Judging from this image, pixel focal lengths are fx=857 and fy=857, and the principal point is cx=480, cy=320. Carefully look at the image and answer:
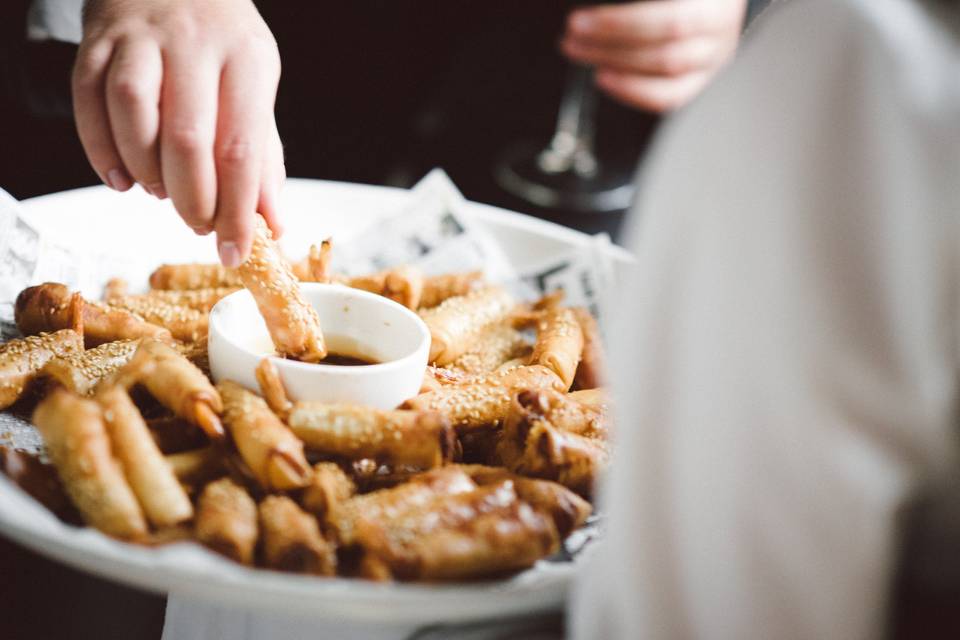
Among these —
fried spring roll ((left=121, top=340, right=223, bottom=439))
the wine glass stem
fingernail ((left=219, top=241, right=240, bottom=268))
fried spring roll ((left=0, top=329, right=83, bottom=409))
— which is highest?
fingernail ((left=219, top=241, right=240, bottom=268))

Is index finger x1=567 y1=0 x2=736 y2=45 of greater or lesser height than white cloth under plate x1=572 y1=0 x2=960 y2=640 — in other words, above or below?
below

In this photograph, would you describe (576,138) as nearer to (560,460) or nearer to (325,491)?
(560,460)

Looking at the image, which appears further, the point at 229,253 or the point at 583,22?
the point at 583,22

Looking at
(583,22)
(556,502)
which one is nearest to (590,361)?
(556,502)

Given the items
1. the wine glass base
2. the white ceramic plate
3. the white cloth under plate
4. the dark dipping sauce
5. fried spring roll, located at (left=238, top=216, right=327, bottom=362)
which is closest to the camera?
the white cloth under plate

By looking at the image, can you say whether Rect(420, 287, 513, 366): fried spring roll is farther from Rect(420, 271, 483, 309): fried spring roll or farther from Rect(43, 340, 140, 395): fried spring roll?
Rect(43, 340, 140, 395): fried spring roll

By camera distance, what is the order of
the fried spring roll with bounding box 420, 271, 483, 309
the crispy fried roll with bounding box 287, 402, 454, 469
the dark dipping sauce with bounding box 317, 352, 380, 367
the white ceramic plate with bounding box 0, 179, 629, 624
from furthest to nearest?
the fried spring roll with bounding box 420, 271, 483, 309 < the dark dipping sauce with bounding box 317, 352, 380, 367 < the crispy fried roll with bounding box 287, 402, 454, 469 < the white ceramic plate with bounding box 0, 179, 629, 624

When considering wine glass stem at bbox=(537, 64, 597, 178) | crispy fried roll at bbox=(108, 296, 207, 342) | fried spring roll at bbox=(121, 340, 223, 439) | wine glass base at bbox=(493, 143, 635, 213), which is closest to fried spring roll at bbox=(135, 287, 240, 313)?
crispy fried roll at bbox=(108, 296, 207, 342)

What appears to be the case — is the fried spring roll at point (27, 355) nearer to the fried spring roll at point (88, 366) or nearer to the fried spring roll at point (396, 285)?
the fried spring roll at point (88, 366)
